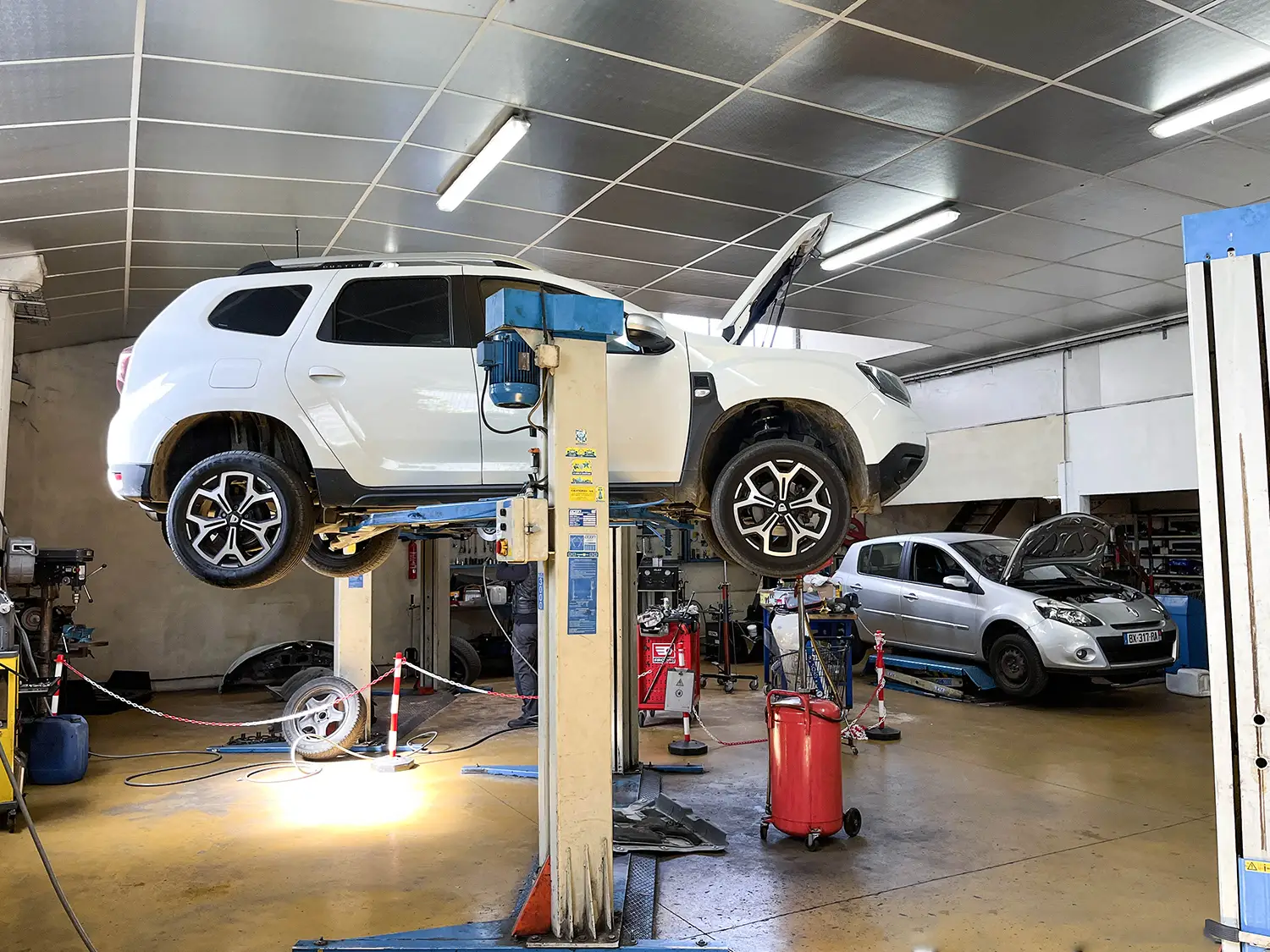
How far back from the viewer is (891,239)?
7184mm

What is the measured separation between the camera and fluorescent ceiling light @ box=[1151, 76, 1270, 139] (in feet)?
16.1

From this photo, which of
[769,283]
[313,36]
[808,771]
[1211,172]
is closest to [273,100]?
[313,36]

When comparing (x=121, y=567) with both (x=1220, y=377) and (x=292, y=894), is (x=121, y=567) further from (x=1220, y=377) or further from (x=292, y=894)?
(x=1220, y=377)

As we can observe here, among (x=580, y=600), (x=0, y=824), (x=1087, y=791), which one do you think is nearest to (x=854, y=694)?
(x=1087, y=791)

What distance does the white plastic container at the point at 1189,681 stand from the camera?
9.03 metres

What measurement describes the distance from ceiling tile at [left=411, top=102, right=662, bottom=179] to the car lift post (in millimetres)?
3919

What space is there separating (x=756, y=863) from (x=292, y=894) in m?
2.25

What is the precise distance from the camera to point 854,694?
387 inches

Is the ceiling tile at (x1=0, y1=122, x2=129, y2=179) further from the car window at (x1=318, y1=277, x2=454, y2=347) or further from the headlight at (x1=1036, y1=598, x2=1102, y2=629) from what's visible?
the headlight at (x1=1036, y1=598, x2=1102, y2=629)

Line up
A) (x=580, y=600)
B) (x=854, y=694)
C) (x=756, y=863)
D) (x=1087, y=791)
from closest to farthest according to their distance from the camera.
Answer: (x=580, y=600) < (x=756, y=863) < (x=1087, y=791) < (x=854, y=694)

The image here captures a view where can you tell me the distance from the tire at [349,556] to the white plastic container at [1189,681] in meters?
8.19

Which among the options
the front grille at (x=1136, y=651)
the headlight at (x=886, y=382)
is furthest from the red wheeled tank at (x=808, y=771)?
the front grille at (x=1136, y=651)

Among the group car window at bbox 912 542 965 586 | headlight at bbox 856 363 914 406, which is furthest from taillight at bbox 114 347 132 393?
car window at bbox 912 542 965 586

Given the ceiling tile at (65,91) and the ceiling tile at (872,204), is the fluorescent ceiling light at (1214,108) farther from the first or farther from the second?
the ceiling tile at (65,91)
